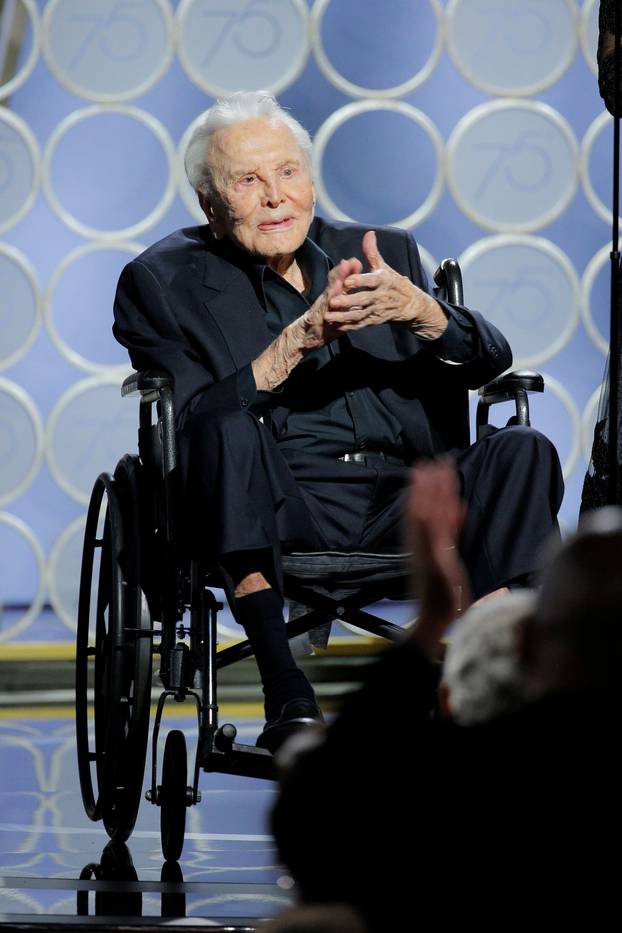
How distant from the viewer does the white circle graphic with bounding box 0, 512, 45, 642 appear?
4117 mm

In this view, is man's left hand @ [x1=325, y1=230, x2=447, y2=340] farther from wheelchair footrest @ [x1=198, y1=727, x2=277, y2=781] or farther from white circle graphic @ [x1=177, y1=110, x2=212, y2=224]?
white circle graphic @ [x1=177, y1=110, x2=212, y2=224]

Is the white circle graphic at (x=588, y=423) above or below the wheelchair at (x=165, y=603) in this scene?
below

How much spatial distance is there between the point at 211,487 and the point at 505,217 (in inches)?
87.1

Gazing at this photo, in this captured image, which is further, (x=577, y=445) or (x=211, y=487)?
(x=577, y=445)

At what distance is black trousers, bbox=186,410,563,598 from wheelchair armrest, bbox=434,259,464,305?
0.32m

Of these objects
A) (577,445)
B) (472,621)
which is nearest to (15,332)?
(577,445)

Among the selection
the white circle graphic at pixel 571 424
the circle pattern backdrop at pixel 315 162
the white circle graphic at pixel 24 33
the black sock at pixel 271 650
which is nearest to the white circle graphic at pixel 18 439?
the circle pattern backdrop at pixel 315 162

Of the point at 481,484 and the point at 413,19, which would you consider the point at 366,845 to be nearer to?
the point at 481,484

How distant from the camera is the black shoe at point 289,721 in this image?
208 cm

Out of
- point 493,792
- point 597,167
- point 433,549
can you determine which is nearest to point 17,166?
point 597,167

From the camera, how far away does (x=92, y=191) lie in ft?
13.8

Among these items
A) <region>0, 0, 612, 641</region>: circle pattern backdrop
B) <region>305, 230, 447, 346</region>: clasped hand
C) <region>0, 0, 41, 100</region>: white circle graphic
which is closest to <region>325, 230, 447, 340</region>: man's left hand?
<region>305, 230, 447, 346</region>: clasped hand

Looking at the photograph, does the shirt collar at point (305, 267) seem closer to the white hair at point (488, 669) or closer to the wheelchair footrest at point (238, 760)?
the wheelchair footrest at point (238, 760)

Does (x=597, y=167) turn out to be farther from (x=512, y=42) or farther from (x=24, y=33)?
(x=24, y=33)
